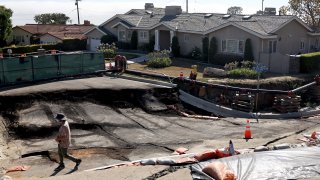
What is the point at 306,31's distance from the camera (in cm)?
3400

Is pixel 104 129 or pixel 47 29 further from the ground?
pixel 47 29

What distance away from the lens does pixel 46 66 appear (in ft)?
73.6

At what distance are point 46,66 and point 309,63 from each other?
1741cm

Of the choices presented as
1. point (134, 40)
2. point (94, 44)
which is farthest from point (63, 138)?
point (94, 44)

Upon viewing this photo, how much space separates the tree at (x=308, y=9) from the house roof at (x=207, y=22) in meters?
19.1

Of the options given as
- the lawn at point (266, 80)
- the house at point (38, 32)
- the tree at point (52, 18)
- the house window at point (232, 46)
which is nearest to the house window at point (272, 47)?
the house window at point (232, 46)

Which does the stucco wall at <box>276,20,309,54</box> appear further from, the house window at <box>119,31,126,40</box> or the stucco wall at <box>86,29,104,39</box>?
the stucco wall at <box>86,29,104,39</box>

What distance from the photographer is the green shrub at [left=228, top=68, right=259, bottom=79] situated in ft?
83.8

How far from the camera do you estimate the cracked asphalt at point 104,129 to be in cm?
1373

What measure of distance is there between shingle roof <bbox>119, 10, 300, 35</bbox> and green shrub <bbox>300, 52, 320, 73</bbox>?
3221 millimetres

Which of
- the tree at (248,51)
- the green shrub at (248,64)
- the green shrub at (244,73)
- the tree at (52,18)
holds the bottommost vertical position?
the green shrub at (244,73)

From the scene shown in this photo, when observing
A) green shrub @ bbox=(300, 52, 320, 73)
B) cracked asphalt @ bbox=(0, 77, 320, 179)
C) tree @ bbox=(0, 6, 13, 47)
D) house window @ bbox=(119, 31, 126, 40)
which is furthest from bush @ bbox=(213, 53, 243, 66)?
tree @ bbox=(0, 6, 13, 47)

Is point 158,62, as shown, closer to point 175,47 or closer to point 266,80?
point 175,47

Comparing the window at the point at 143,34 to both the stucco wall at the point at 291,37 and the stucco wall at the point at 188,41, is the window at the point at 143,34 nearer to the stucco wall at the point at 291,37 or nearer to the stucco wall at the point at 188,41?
the stucco wall at the point at 188,41
